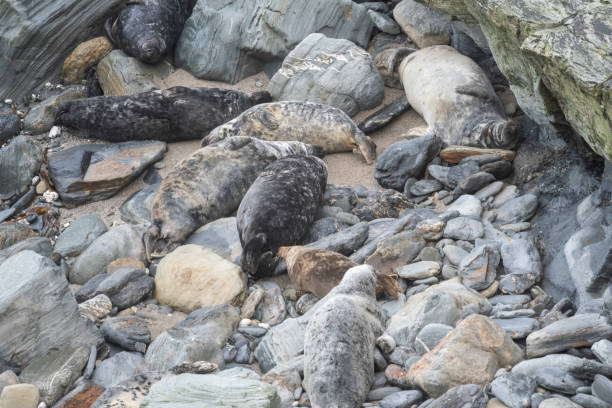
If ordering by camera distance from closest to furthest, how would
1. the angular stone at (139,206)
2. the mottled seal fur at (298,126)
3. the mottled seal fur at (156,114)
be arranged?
the angular stone at (139,206), the mottled seal fur at (298,126), the mottled seal fur at (156,114)

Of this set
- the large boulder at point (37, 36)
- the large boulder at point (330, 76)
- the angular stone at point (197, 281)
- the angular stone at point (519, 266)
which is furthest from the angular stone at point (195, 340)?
the large boulder at point (37, 36)

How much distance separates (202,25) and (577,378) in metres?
7.04

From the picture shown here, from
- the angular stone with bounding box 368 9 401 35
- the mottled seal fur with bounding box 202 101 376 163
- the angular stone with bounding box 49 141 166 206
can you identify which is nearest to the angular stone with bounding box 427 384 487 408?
the mottled seal fur with bounding box 202 101 376 163

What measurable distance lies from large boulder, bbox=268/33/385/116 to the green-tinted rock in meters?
4.72

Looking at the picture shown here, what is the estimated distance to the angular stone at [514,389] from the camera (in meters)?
2.43

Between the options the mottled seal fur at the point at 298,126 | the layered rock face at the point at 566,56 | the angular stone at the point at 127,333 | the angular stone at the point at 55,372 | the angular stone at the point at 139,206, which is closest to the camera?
the layered rock face at the point at 566,56

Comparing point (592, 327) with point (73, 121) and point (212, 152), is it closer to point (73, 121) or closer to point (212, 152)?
point (212, 152)

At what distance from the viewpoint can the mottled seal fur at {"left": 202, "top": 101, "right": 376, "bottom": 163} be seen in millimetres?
6457

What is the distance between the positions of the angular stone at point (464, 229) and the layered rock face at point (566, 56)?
848 mm

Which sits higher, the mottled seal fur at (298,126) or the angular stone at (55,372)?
the angular stone at (55,372)

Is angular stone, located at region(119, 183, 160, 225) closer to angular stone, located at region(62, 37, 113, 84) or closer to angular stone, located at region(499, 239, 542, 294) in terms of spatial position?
angular stone, located at region(62, 37, 113, 84)

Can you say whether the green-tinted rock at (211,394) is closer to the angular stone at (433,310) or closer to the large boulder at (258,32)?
the angular stone at (433,310)

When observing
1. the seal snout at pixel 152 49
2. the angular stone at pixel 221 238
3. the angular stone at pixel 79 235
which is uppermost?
the seal snout at pixel 152 49

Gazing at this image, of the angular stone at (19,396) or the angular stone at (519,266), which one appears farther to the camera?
the angular stone at (519,266)
